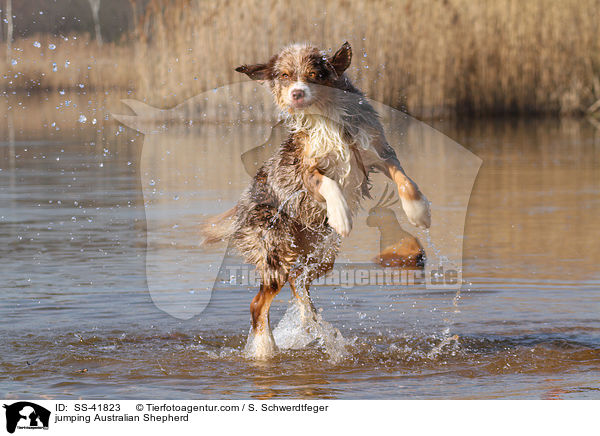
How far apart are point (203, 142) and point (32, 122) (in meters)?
5.82

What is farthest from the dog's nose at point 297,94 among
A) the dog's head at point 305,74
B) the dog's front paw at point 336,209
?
the dog's front paw at point 336,209

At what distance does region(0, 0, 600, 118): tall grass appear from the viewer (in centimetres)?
1570

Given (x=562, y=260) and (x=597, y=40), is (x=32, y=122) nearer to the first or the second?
(x=597, y=40)

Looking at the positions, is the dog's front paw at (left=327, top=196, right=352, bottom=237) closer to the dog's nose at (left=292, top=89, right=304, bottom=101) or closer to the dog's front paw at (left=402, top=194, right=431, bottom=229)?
the dog's front paw at (left=402, top=194, right=431, bottom=229)

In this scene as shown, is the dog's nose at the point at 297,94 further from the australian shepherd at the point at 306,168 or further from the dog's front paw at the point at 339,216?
the dog's front paw at the point at 339,216

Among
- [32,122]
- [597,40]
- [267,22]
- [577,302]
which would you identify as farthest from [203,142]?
[577,302]

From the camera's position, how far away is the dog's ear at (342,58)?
5.62 meters

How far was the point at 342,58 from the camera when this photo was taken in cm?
564

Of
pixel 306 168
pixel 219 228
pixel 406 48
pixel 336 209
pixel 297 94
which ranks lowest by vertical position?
pixel 219 228

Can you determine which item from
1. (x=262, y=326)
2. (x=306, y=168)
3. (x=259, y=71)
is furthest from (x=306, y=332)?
(x=259, y=71)
